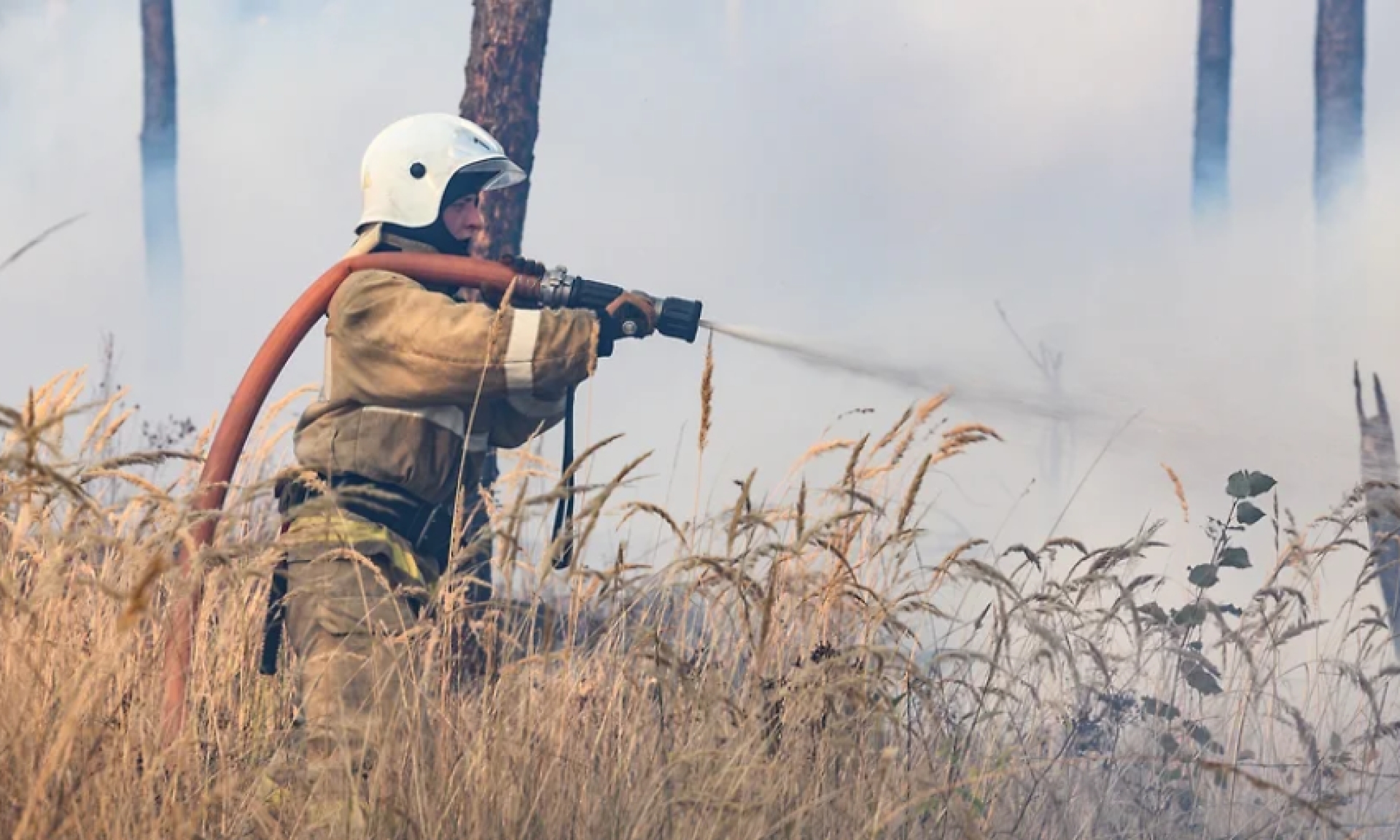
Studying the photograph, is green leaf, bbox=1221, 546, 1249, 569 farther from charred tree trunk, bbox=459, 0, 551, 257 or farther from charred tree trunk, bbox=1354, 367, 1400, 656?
charred tree trunk, bbox=459, 0, 551, 257

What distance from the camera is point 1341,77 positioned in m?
12.4

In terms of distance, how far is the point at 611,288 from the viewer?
13.5ft

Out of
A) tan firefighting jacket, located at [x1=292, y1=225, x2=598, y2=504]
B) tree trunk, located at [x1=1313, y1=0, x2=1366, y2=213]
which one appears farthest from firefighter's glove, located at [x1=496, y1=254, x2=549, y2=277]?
tree trunk, located at [x1=1313, y1=0, x2=1366, y2=213]

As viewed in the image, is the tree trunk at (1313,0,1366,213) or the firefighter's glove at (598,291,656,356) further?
the tree trunk at (1313,0,1366,213)

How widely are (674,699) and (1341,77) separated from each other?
11.4 m

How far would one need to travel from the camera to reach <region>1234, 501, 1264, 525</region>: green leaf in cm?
420

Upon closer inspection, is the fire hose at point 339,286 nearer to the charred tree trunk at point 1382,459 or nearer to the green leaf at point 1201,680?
the green leaf at point 1201,680

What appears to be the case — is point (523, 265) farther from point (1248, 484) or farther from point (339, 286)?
point (1248, 484)

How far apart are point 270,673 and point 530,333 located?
1.13m

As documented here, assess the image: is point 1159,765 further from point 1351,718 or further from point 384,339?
point 384,339

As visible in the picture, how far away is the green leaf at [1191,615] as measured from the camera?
160 inches

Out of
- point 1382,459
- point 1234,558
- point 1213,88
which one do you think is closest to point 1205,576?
point 1234,558

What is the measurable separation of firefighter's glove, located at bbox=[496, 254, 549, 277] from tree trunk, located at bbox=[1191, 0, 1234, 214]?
1203 centimetres

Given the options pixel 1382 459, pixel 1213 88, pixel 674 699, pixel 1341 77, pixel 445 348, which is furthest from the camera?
pixel 1213 88
